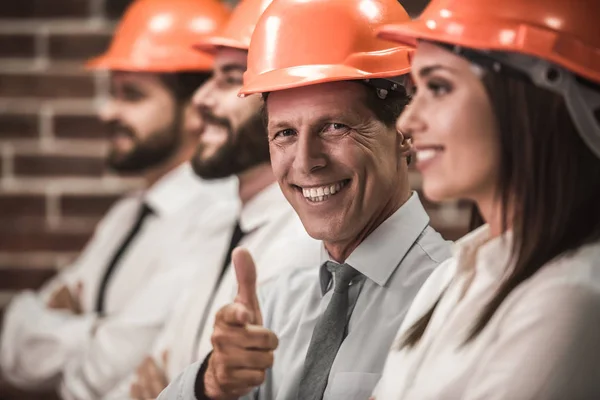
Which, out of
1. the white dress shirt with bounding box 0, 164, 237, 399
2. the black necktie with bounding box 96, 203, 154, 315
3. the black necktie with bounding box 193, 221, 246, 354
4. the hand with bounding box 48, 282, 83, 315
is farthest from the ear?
the hand with bounding box 48, 282, 83, 315

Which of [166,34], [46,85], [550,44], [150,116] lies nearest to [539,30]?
[550,44]

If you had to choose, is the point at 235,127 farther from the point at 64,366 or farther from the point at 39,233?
the point at 39,233

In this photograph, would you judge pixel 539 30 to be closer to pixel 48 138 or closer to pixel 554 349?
pixel 554 349

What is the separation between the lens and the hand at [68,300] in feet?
7.57

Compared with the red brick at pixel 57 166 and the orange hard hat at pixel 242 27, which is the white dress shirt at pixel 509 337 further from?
the red brick at pixel 57 166

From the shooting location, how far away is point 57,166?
278cm

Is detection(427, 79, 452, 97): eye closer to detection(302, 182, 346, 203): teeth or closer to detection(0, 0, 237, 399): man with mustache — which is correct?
detection(302, 182, 346, 203): teeth

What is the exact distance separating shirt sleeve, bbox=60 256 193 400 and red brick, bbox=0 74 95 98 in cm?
90

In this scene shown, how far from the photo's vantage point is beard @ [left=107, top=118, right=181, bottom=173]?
7.17ft

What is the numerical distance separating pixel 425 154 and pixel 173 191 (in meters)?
1.30

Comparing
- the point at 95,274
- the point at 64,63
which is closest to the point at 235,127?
the point at 95,274

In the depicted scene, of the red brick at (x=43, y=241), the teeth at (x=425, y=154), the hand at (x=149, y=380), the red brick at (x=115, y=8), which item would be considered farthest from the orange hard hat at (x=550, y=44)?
the red brick at (x=43, y=241)

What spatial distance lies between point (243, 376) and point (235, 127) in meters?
Result: 0.53

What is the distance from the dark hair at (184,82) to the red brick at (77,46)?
67 centimetres
